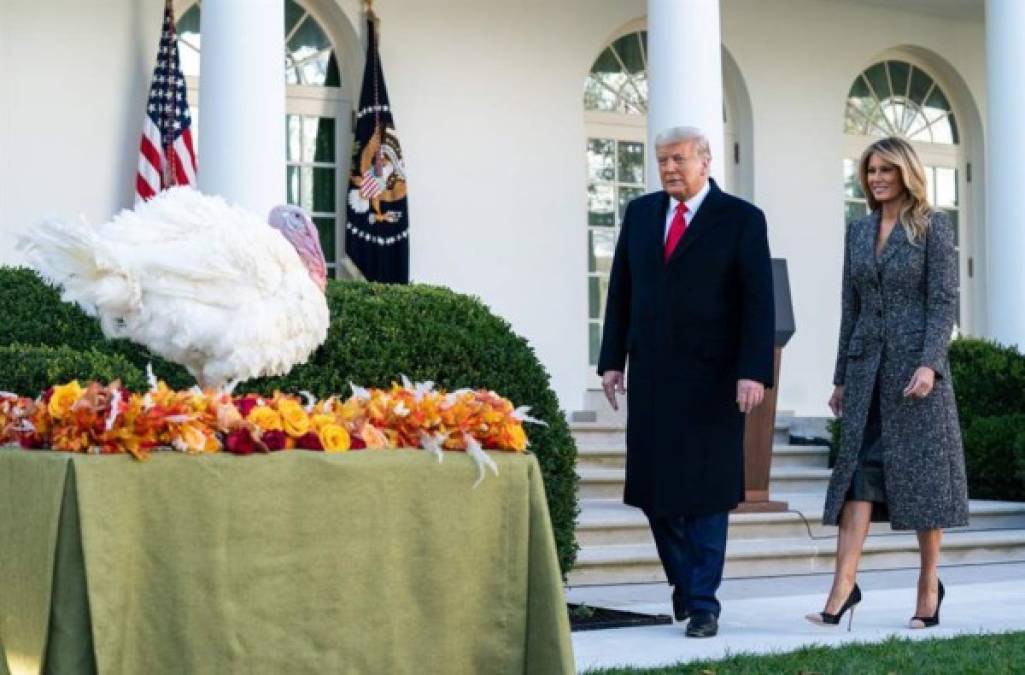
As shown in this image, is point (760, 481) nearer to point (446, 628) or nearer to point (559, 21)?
point (559, 21)

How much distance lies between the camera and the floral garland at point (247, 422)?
3.95 metres

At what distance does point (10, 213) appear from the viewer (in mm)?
12172

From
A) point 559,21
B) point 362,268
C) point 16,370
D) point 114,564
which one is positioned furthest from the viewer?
point 559,21

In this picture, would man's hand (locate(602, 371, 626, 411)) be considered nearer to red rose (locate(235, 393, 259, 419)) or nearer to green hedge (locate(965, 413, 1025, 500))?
red rose (locate(235, 393, 259, 419))

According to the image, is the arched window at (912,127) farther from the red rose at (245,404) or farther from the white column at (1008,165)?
the red rose at (245,404)

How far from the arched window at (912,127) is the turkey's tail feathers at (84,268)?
12205 mm

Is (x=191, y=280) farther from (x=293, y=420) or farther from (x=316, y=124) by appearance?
(x=316, y=124)

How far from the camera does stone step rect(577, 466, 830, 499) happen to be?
1133cm

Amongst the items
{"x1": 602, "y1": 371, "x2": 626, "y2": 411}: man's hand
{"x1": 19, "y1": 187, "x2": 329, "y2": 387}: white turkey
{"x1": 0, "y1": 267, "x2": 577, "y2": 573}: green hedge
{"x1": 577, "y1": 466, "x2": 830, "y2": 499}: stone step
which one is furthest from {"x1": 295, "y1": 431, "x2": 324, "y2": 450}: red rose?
{"x1": 577, "y1": 466, "x2": 830, "y2": 499}: stone step

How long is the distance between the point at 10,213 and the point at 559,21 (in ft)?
16.2

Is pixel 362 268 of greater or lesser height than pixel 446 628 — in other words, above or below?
above

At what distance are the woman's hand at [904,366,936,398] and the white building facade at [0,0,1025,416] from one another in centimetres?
468

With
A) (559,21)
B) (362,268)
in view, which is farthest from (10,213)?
(559,21)

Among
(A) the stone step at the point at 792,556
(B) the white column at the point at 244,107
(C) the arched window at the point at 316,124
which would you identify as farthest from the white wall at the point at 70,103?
(A) the stone step at the point at 792,556
